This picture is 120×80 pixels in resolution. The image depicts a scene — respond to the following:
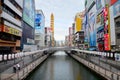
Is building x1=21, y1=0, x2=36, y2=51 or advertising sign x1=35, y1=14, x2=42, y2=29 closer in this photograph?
building x1=21, y1=0, x2=36, y2=51

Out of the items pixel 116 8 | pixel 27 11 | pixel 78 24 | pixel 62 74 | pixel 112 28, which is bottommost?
pixel 62 74

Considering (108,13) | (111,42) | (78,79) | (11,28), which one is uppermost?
(108,13)

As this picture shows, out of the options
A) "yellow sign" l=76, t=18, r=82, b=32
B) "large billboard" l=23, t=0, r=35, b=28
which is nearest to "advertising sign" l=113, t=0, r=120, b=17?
"large billboard" l=23, t=0, r=35, b=28

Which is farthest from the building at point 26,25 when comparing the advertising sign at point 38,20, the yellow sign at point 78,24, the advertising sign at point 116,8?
the yellow sign at point 78,24

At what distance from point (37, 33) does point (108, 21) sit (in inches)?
3990

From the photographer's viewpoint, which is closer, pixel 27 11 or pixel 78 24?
pixel 27 11

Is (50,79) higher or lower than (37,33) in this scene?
lower

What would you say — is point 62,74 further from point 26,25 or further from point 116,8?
point 26,25

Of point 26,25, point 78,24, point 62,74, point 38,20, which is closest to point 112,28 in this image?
point 62,74

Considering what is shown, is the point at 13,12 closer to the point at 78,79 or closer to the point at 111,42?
the point at 111,42

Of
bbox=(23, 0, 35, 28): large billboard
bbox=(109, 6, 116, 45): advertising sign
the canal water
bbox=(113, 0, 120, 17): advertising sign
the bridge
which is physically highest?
bbox=(23, 0, 35, 28): large billboard

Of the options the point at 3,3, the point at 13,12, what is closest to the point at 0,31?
the point at 3,3

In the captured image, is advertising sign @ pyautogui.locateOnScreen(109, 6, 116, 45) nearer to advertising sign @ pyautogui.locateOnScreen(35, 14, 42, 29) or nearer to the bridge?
the bridge

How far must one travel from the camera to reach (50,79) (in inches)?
1433
